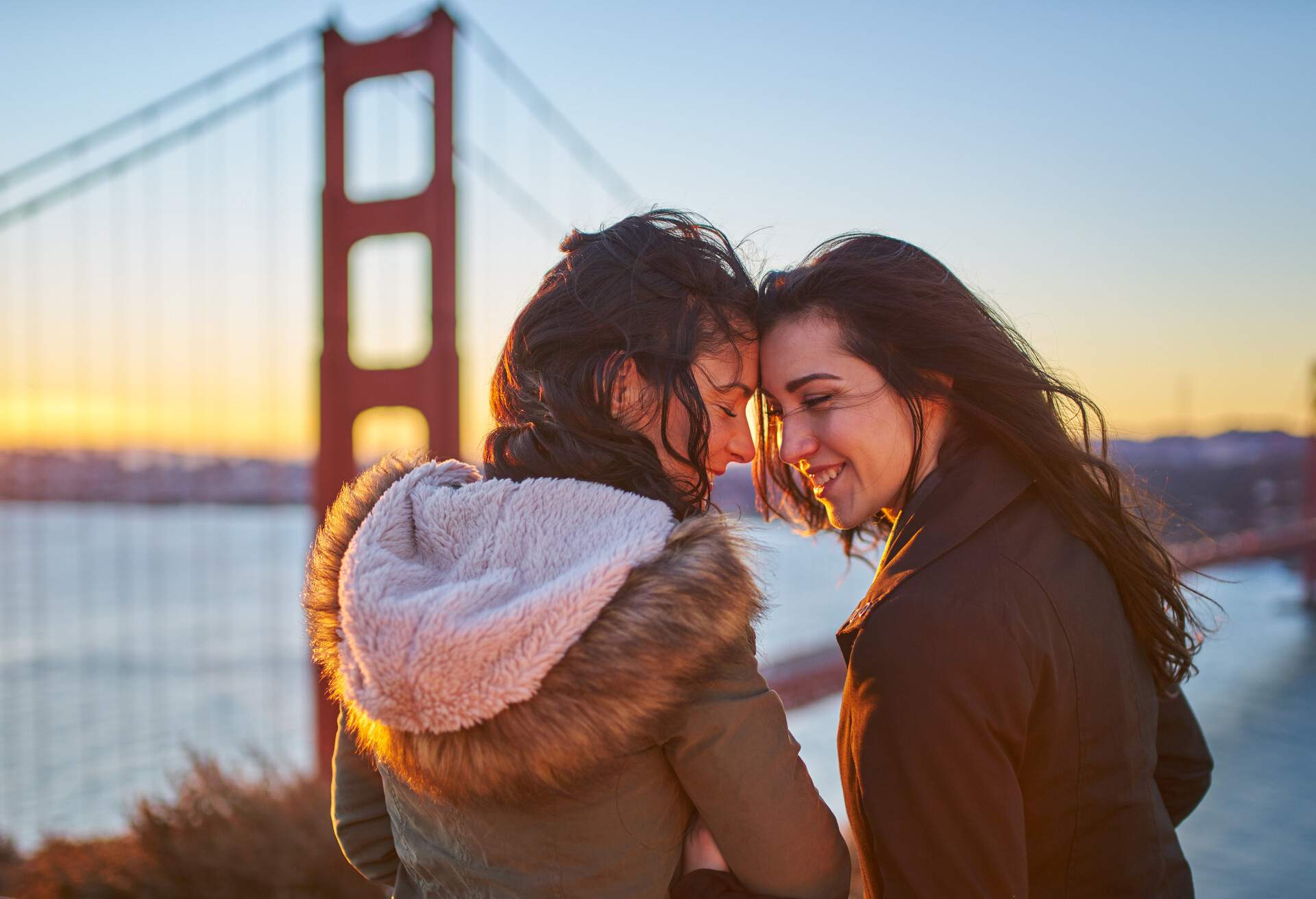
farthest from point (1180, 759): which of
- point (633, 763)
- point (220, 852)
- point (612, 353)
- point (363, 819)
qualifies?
point (220, 852)

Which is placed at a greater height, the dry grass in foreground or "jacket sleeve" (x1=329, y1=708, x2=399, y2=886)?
"jacket sleeve" (x1=329, y1=708, x2=399, y2=886)

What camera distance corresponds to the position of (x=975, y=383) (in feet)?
4.03

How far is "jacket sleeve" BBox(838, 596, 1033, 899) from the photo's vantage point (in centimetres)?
90

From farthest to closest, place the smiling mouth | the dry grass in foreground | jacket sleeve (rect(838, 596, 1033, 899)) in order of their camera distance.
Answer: the dry grass in foreground < the smiling mouth < jacket sleeve (rect(838, 596, 1033, 899))

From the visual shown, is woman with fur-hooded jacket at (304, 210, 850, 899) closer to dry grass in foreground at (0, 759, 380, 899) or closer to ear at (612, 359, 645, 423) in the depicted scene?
ear at (612, 359, 645, 423)

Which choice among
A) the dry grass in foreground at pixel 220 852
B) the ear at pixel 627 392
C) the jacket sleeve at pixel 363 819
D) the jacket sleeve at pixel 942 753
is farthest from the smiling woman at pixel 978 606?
the dry grass in foreground at pixel 220 852

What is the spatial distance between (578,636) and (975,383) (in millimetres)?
714

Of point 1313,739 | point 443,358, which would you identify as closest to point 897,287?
point 443,358

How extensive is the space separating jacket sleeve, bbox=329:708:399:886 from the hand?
0.46 metres

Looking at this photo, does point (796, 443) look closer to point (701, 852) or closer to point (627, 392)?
point (627, 392)

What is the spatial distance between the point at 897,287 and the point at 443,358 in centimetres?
238

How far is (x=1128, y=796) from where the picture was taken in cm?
103

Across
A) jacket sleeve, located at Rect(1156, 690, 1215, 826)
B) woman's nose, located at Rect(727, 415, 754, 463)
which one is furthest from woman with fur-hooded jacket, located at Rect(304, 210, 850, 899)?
jacket sleeve, located at Rect(1156, 690, 1215, 826)

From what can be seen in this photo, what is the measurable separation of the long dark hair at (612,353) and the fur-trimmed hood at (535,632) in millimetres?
109
